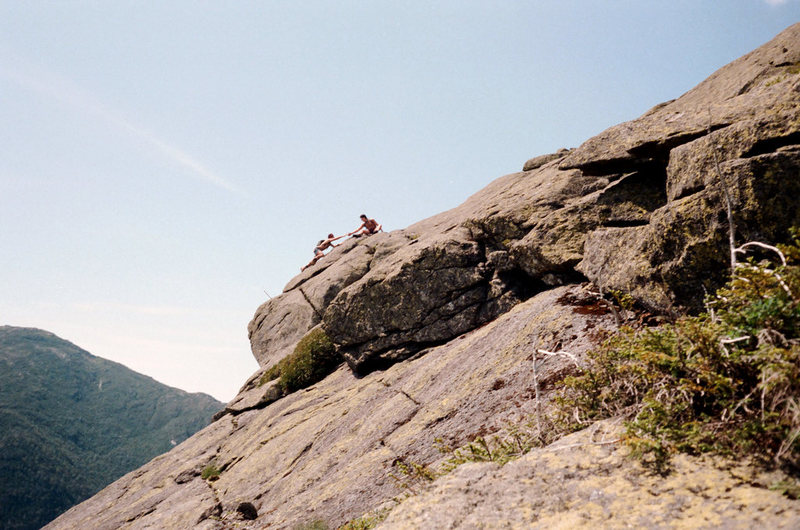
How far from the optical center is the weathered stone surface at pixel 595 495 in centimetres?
366

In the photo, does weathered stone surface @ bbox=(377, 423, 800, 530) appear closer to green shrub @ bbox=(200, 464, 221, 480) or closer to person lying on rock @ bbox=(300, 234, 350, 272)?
green shrub @ bbox=(200, 464, 221, 480)

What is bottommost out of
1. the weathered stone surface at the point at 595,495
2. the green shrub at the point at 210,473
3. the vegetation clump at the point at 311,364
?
the green shrub at the point at 210,473

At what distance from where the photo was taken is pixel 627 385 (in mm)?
5863

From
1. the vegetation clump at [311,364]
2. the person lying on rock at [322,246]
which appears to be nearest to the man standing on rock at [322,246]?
the person lying on rock at [322,246]

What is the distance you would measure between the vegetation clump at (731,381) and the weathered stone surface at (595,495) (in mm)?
249

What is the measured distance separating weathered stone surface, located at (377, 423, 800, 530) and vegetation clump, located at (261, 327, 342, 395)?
1818 centimetres

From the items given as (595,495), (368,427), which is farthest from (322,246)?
(595,495)

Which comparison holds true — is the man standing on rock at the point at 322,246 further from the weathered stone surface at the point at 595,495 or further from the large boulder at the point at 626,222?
the weathered stone surface at the point at 595,495

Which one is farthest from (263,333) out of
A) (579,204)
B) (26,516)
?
(26,516)

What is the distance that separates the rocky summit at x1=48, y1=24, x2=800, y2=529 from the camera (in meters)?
4.84

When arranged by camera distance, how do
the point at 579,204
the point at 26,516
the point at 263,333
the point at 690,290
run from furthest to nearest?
the point at 26,516 < the point at 263,333 < the point at 579,204 < the point at 690,290

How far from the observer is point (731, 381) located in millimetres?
4449

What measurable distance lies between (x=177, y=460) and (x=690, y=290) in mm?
27346

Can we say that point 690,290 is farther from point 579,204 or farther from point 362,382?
point 362,382
